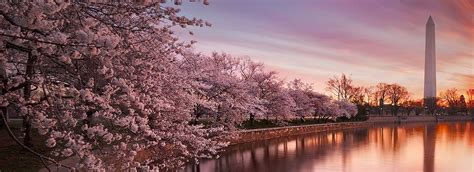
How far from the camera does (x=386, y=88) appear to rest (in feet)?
349

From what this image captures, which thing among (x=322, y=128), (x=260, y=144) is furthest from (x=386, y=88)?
(x=260, y=144)

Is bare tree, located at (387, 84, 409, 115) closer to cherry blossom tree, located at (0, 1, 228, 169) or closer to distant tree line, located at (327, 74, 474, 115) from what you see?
distant tree line, located at (327, 74, 474, 115)

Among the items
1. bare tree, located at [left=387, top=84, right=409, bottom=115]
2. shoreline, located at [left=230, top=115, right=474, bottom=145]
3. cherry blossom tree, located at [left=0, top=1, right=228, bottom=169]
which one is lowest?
shoreline, located at [left=230, top=115, right=474, bottom=145]

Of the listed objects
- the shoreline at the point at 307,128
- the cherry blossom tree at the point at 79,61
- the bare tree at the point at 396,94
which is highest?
the bare tree at the point at 396,94

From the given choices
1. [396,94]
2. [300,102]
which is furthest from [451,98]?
[300,102]

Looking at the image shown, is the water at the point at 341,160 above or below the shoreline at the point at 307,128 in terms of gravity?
below

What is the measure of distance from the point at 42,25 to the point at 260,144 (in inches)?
1076

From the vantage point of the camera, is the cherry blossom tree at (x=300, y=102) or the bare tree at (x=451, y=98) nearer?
the cherry blossom tree at (x=300, y=102)

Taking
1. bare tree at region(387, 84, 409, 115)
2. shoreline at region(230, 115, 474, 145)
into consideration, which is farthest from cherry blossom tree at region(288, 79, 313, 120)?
bare tree at region(387, 84, 409, 115)

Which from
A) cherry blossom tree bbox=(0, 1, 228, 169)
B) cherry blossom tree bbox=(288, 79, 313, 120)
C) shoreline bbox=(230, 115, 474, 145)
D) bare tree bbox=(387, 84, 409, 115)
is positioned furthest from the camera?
bare tree bbox=(387, 84, 409, 115)

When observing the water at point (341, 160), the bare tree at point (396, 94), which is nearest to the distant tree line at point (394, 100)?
the bare tree at point (396, 94)

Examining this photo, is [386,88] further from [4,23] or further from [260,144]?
[4,23]

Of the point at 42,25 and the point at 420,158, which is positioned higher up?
the point at 42,25

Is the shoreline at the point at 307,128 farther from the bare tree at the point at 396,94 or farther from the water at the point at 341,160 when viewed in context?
the bare tree at the point at 396,94
